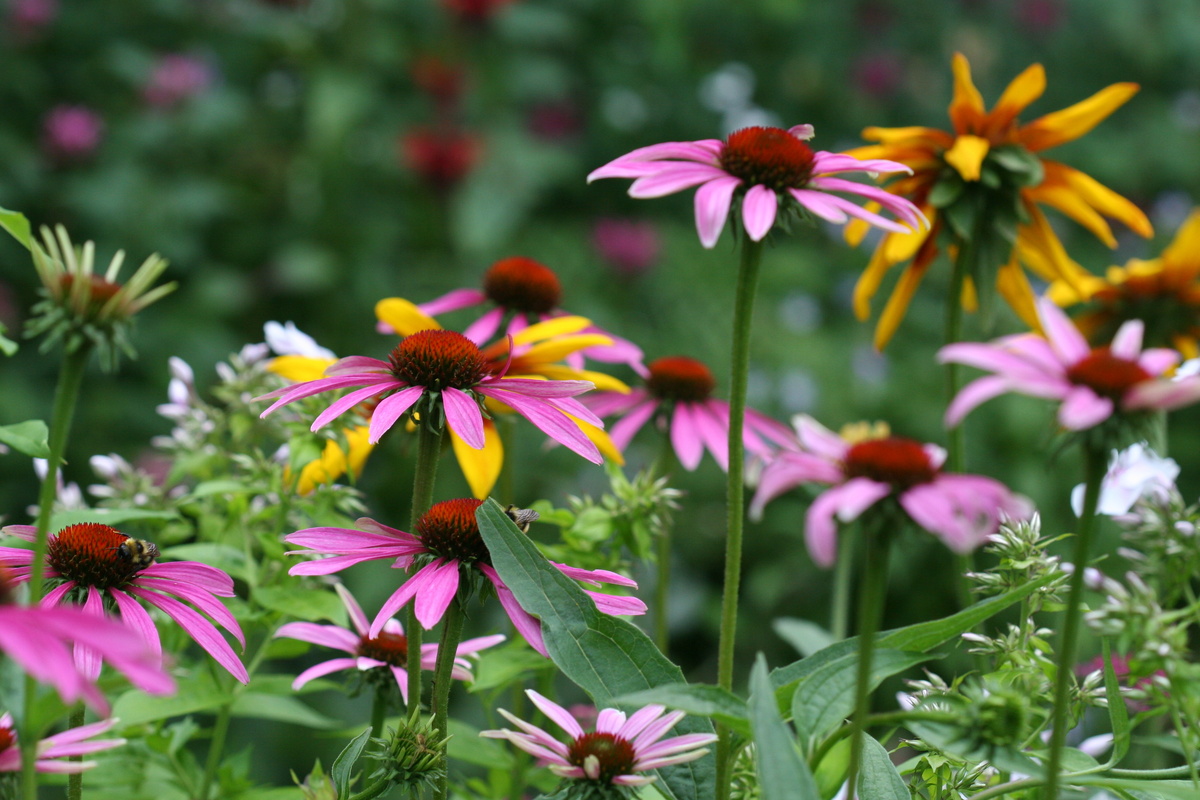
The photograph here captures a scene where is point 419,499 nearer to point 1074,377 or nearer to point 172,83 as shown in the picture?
point 1074,377

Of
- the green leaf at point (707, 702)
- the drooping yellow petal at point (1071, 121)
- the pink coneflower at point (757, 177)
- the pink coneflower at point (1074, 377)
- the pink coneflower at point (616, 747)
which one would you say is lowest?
the pink coneflower at point (616, 747)

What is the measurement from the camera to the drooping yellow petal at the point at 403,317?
61 centimetres

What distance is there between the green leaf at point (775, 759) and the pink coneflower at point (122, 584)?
22 centimetres

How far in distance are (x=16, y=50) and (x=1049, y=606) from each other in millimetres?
1964

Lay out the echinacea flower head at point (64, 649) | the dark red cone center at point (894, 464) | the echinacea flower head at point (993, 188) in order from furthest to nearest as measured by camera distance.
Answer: the echinacea flower head at point (993, 188) < the dark red cone center at point (894, 464) < the echinacea flower head at point (64, 649)

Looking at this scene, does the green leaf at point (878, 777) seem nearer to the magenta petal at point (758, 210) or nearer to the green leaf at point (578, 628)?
the green leaf at point (578, 628)

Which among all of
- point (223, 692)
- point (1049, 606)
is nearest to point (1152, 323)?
point (1049, 606)

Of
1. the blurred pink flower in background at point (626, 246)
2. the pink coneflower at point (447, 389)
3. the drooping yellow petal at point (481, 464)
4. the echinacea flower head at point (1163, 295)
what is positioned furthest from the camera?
the blurred pink flower in background at point (626, 246)

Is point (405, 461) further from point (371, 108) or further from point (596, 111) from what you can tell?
point (596, 111)

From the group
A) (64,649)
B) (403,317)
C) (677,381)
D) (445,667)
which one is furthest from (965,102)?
(64,649)

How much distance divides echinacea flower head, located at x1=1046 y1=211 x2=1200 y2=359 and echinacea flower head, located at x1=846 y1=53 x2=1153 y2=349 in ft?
0.32

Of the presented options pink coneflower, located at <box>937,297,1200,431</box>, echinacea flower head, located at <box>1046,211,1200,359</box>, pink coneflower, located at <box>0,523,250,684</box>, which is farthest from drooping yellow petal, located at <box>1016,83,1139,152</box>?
pink coneflower, located at <box>0,523,250,684</box>

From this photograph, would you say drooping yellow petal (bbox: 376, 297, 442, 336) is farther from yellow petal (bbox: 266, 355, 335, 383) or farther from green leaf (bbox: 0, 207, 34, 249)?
green leaf (bbox: 0, 207, 34, 249)

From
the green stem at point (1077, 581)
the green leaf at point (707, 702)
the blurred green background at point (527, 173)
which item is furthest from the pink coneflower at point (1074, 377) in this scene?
the blurred green background at point (527, 173)
